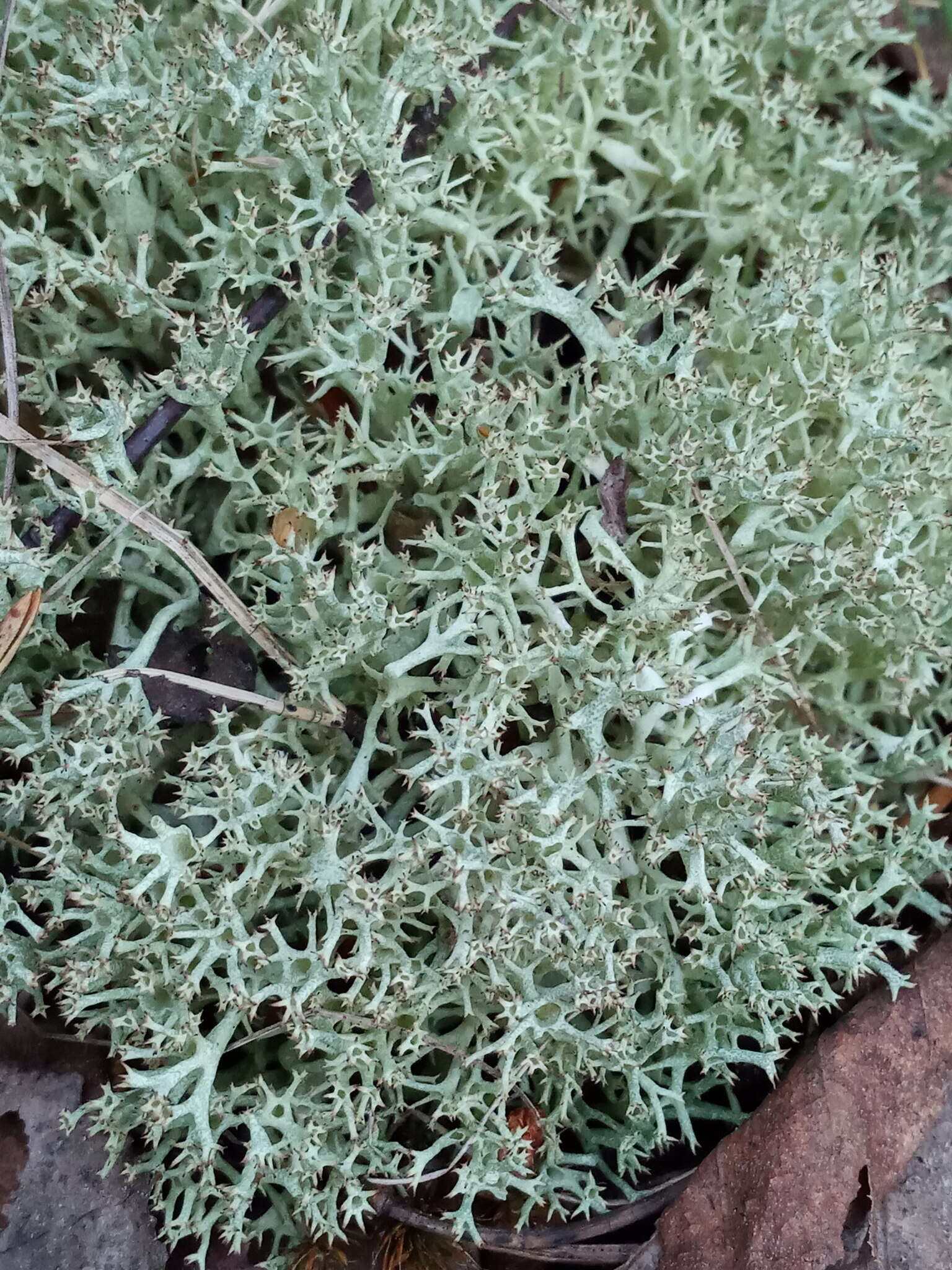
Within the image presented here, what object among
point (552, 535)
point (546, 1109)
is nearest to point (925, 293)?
point (552, 535)

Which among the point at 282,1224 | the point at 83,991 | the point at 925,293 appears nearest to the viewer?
the point at 83,991

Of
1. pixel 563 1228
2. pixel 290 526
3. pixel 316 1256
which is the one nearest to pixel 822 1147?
pixel 563 1228

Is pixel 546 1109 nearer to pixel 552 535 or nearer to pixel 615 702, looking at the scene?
pixel 615 702

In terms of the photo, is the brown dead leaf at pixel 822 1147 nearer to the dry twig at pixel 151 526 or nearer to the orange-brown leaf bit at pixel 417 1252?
the orange-brown leaf bit at pixel 417 1252

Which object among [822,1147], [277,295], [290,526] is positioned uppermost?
[277,295]

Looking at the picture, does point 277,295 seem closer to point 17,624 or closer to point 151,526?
point 151,526

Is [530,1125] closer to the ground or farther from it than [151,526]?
closer to the ground

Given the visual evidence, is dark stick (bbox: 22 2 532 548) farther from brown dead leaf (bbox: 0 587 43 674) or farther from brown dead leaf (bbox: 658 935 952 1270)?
brown dead leaf (bbox: 658 935 952 1270)
